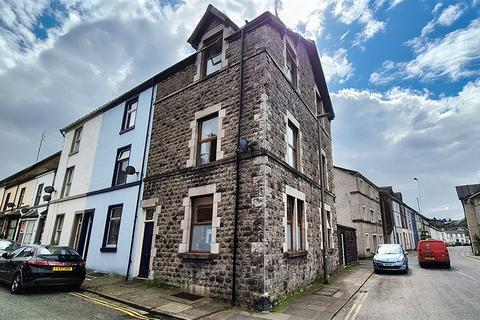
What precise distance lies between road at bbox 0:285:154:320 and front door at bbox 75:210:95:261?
5.14 m

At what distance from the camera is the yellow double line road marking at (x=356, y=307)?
6812mm

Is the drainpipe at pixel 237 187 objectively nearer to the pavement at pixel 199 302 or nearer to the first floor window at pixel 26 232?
the pavement at pixel 199 302

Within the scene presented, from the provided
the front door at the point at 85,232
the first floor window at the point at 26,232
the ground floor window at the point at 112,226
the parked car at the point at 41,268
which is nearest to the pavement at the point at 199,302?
the parked car at the point at 41,268

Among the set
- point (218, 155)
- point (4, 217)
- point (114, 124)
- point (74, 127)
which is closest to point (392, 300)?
point (218, 155)

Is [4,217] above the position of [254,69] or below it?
below

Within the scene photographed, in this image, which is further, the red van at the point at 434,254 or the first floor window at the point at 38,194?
the first floor window at the point at 38,194

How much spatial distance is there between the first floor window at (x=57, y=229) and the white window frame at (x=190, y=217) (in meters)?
10.5

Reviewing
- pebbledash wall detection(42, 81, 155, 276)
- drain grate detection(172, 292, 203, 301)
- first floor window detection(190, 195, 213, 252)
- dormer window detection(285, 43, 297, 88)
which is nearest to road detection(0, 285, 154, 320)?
drain grate detection(172, 292, 203, 301)

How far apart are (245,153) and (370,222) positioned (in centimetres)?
2446

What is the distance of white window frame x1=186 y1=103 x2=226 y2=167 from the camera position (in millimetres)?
9423

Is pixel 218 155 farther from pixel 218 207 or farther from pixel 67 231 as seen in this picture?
pixel 67 231

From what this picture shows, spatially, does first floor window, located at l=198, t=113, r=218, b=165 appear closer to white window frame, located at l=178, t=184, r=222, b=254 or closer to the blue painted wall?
white window frame, located at l=178, t=184, r=222, b=254

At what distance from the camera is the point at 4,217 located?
2336 centimetres

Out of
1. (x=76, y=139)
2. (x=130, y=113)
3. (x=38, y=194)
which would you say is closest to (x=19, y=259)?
(x=130, y=113)
